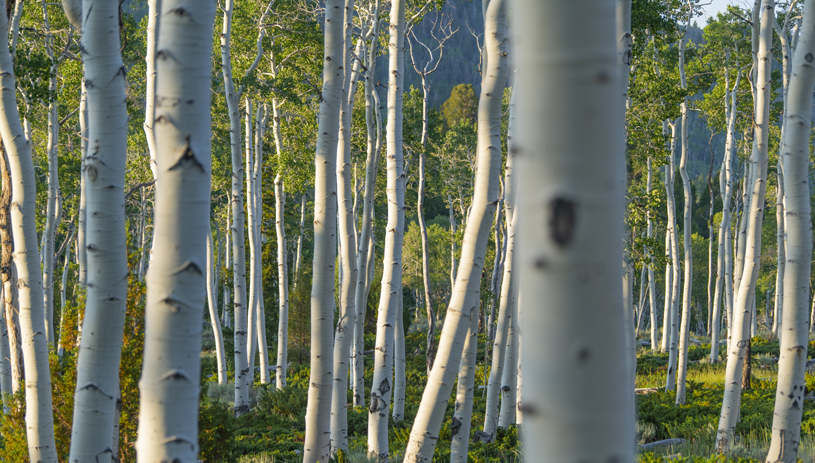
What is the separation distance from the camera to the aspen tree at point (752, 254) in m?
6.05

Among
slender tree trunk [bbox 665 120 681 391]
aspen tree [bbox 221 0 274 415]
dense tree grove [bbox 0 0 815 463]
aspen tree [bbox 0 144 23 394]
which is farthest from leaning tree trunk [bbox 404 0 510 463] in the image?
slender tree trunk [bbox 665 120 681 391]

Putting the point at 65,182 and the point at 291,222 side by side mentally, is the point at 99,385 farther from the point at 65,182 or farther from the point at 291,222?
the point at 291,222

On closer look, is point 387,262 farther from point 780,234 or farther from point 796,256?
point 780,234

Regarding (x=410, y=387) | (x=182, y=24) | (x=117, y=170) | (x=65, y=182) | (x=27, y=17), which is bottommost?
(x=410, y=387)

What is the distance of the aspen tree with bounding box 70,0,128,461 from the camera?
2330 millimetres

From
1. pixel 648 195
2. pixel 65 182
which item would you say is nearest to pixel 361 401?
pixel 648 195

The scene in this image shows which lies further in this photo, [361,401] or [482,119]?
[361,401]

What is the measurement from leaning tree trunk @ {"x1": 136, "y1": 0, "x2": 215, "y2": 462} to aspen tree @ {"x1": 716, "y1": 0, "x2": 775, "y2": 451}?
621 cm

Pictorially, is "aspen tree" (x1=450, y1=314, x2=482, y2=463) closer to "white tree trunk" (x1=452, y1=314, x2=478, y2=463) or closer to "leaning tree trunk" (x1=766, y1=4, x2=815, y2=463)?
"white tree trunk" (x1=452, y1=314, x2=478, y2=463)

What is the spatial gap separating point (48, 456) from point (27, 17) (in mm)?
12503

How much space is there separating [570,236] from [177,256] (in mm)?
A: 1230

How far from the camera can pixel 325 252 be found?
3805 mm

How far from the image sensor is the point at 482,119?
3391mm

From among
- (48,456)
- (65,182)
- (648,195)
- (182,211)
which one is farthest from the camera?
(65,182)
